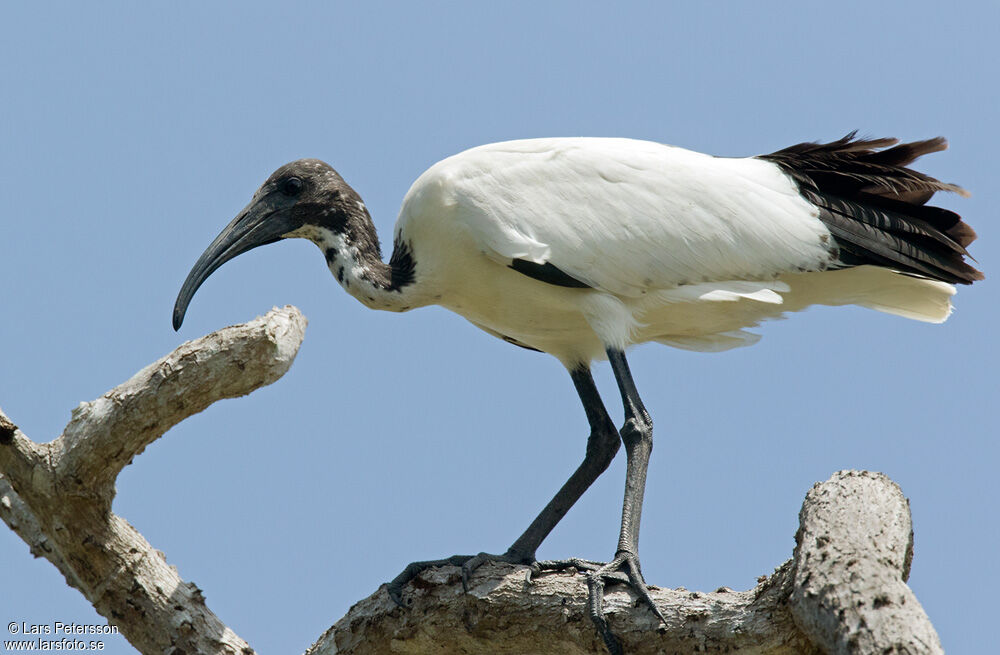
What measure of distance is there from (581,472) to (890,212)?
2.15 metres

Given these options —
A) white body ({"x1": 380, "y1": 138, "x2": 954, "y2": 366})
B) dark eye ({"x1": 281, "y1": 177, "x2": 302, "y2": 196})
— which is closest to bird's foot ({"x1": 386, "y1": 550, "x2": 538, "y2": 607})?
white body ({"x1": 380, "y1": 138, "x2": 954, "y2": 366})

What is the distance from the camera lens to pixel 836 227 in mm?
6355

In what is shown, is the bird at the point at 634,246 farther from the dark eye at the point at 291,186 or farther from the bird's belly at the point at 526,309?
the dark eye at the point at 291,186

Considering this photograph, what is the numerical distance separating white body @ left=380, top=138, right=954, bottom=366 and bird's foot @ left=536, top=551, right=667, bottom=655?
1.14 meters

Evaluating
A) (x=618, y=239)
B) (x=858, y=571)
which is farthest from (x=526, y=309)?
(x=858, y=571)

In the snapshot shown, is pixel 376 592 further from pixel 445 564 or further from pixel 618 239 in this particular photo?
pixel 618 239

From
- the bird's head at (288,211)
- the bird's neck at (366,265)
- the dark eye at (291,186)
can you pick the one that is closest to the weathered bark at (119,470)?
the bird's neck at (366,265)

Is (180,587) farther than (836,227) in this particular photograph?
No

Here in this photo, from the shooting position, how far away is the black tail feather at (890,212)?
20.7 feet

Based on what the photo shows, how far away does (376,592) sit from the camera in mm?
5871

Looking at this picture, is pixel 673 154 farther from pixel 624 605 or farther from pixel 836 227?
pixel 624 605

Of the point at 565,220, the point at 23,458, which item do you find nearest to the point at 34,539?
the point at 23,458

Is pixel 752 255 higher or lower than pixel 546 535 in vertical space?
higher

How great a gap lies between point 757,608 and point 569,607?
0.89m
